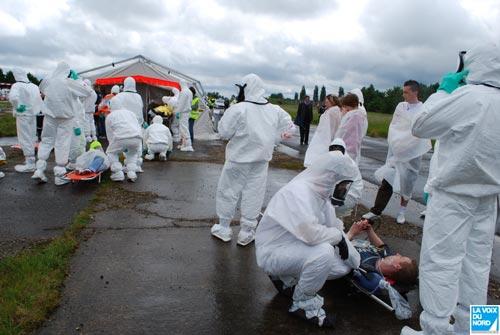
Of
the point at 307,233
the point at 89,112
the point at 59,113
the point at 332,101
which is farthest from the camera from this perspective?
the point at 89,112

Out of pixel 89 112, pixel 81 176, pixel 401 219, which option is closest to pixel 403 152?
pixel 401 219

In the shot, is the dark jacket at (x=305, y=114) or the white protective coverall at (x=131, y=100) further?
the dark jacket at (x=305, y=114)

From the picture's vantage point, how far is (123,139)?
7.70 metres

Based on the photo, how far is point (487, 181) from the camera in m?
2.95

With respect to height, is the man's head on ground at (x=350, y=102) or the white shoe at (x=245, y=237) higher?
the man's head on ground at (x=350, y=102)

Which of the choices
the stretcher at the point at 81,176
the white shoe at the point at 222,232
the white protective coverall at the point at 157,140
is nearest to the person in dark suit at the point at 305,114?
the white protective coverall at the point at 157,140

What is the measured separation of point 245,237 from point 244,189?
1.95ft

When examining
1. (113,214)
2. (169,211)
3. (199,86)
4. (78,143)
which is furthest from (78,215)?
(199,86)

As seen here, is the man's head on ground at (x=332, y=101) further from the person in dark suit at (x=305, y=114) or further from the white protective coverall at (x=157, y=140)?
the person in dark suit at (x=305, y=114)

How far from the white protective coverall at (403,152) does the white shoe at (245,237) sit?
2225 millimetres

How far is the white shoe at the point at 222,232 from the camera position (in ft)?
17.1

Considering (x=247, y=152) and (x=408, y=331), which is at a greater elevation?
(x=247, y=152)

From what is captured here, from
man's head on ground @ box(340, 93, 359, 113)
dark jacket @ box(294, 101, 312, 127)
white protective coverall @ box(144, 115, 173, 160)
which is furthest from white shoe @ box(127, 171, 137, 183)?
dark jacket @ box(294, 101, 312, 127)

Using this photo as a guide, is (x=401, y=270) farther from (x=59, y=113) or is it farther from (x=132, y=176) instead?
(x=59, y=113)
